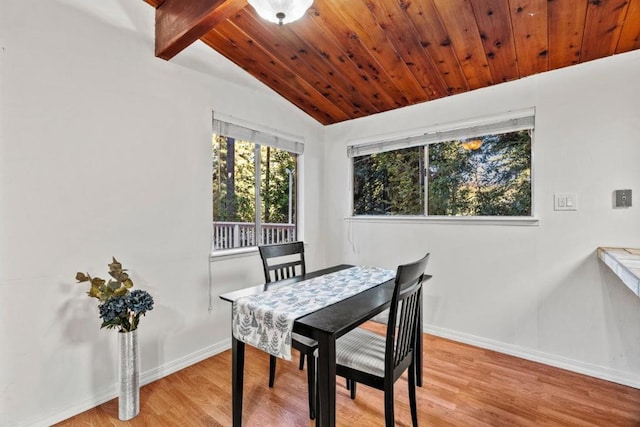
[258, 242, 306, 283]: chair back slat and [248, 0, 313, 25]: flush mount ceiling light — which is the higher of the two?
[248, 0, 313, 25]: flush mount ceiling light

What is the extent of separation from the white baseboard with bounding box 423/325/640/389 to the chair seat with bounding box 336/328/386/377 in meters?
1.41

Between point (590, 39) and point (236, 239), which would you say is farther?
point (236, 239)

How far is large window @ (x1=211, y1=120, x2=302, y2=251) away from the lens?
8.67ft

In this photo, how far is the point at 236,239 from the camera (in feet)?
9.19

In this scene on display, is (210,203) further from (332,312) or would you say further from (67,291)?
(332,312)

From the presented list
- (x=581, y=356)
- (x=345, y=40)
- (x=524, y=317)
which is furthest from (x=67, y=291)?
(x=581, y=356)

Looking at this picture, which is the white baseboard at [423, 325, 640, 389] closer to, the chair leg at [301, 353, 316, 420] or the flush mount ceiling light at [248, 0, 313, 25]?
the chair leg at [301, 353, 316, 420]

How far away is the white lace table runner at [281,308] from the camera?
4.35 feet

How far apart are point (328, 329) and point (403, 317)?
435 mm

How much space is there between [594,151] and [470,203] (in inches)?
34.7

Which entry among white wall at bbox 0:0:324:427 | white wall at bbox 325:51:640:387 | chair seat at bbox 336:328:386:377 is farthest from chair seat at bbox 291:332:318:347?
white wall at bbox 325:51:640:387

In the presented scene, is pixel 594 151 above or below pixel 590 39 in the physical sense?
below

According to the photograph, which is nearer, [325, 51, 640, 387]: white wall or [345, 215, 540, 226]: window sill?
[325, 51, 640, 387]: white wall

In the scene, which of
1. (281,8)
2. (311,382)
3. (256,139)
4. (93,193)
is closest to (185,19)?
(281,8)
